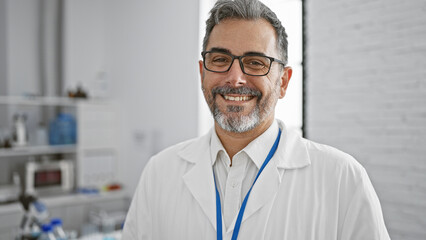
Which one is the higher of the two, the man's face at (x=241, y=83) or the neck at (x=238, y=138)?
the man's face at (x=241, y=83)

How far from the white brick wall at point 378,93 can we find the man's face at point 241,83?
1.16 metres

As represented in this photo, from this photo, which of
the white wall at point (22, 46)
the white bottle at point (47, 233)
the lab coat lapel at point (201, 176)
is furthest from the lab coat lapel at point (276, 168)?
the white wall at point (22, 46)

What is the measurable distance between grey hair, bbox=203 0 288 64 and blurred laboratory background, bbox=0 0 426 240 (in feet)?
3.75

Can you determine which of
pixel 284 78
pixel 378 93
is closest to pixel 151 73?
pixel 378 93

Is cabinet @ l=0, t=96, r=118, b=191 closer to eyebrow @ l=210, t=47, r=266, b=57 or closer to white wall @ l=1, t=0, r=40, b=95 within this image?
white wall @ l=1, t=0, r=40, b=95

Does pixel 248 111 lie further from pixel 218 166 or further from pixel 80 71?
pixel 80 71

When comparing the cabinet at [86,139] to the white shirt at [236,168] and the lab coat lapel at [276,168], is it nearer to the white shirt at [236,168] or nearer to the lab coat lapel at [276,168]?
the white shirt at [236,168]

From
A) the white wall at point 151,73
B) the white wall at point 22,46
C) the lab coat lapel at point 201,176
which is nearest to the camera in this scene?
the lab coat lapel at point 201,176

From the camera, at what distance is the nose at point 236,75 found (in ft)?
3.57

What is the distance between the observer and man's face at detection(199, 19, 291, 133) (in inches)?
43.2

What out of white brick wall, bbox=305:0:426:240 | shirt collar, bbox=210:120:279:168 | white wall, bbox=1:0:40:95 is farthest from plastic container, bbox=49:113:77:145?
shirt collar, bbox=210:120:279:168

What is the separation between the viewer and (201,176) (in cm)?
122

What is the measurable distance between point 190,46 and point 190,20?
0.80ft

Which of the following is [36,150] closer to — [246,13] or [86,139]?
[86,139]
